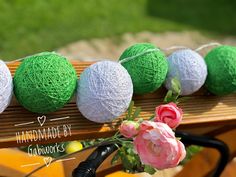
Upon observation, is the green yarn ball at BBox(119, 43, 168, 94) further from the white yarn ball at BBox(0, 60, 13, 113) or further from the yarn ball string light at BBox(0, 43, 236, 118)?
the white yarn ball at BBox(0, 60, 13, 113)

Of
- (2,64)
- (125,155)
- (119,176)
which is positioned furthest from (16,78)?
(119,176)

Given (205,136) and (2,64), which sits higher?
(2,64)

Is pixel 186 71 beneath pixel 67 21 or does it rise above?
above

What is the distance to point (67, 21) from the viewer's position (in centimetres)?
270

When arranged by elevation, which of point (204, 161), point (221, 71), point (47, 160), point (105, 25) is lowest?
point (105, 25)

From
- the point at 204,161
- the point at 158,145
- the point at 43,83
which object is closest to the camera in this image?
the point at 158,145

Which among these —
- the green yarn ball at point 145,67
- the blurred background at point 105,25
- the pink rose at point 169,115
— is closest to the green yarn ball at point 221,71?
the green yarn ball at point 145,67

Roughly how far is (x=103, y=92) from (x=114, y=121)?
67mm

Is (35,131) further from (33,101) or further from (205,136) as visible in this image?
(205,136)

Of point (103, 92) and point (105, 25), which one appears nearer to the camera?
point (103, 92)

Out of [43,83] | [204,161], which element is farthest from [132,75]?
[204,161]

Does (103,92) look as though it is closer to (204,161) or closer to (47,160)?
(47,160)

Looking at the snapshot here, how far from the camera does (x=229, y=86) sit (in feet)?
2.75

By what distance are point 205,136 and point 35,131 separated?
1.27ft
